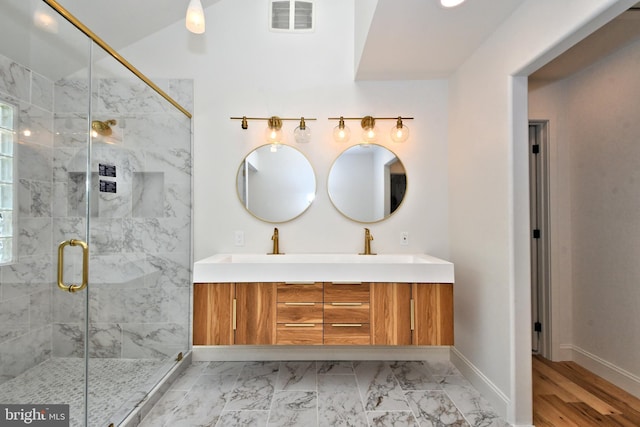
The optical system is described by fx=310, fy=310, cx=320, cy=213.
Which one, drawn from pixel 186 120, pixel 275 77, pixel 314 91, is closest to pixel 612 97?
pixel 314 91

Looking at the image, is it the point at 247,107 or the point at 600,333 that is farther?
the point at 247,107

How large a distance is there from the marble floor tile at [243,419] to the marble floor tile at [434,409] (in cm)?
92

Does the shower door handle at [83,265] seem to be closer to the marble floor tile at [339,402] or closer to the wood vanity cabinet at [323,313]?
the wood vanity cabinet at [323,313]

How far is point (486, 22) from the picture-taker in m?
1.92

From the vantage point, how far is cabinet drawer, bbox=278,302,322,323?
207cm

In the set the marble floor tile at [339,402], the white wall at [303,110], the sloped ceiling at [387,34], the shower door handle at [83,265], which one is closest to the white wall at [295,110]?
the white wall at [303,110]

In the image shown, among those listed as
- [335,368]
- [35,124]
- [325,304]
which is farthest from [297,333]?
[35,124]

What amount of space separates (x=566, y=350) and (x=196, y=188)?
3423 mm

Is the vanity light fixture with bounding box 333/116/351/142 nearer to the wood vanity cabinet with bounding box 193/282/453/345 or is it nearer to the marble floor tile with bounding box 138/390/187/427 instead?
the wood vanity cabinet with bounding box 193/282/453/345

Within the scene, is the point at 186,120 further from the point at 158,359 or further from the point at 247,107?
the point at 158,359

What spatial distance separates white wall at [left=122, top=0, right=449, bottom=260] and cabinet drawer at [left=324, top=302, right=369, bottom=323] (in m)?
0.68

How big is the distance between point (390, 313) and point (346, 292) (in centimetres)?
32

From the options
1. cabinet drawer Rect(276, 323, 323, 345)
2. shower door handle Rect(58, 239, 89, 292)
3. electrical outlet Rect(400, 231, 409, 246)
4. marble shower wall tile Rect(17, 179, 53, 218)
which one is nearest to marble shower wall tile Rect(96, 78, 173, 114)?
marble shower wall tile Rect(17, 179, 53, 218)

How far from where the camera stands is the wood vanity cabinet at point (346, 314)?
6.77 feet
